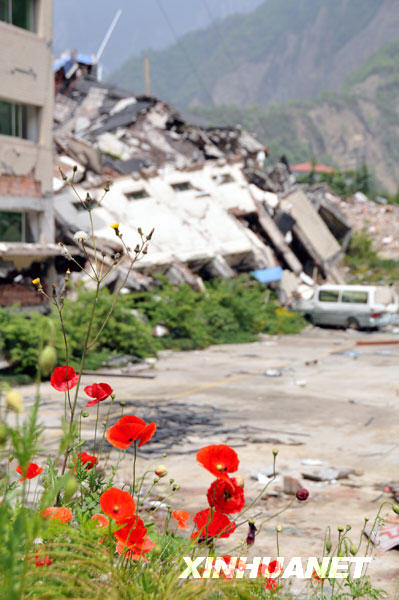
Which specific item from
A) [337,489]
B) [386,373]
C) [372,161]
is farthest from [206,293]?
[372,161]

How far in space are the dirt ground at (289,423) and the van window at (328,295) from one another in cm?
692

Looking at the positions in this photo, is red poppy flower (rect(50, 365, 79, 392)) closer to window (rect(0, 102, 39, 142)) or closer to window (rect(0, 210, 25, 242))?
window (rect(0, 210, 25, 242))

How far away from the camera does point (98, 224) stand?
21.4 metres

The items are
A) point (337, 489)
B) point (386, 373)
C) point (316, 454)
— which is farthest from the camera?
point (386, 373)

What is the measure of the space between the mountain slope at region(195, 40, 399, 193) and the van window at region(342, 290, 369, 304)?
4438 inches

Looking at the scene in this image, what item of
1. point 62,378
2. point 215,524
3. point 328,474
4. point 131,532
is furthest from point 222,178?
point 131,532

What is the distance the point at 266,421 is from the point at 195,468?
7.92 ft

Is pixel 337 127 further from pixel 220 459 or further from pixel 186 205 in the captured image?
pixel 220 459

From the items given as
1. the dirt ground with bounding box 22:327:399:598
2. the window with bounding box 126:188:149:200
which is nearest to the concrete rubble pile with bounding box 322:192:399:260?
the window with bounding box 126:188:149:200

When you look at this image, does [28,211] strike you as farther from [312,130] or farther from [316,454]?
[312,130]

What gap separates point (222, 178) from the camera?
25.3 meters

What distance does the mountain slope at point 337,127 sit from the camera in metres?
137

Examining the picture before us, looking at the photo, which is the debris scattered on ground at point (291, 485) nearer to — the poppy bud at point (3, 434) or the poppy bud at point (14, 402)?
the poppy bud at point (3, 434)

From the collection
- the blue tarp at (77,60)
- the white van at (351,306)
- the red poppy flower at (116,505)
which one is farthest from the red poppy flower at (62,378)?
the blue tarp at (77,60)
